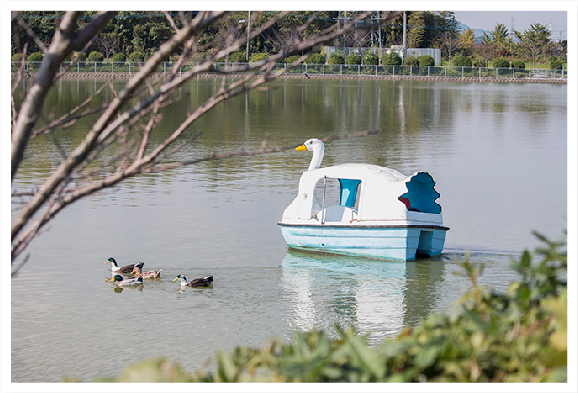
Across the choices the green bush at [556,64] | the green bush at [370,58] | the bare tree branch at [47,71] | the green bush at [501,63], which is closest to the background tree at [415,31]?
the green bush at [370,58]

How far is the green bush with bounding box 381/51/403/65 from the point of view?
258ft

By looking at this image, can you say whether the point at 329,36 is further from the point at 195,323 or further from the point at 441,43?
the point at 441,43

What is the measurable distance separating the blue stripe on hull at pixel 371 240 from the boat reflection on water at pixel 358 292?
0.55ft

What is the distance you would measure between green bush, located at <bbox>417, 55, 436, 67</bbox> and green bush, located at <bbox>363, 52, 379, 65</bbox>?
4972 mm

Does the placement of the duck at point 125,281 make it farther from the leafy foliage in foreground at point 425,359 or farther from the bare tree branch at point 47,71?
the leafy foliage in foreground at point 425,359

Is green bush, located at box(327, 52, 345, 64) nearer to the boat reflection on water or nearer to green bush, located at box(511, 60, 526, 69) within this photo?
green bush, located at box(511, 60, 526, 69)

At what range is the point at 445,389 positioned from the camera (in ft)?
9.26

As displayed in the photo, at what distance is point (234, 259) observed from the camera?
1328 centimetres

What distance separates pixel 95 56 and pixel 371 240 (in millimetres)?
67718

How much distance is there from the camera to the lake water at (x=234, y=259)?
955 cm

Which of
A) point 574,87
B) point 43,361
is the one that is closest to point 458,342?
point 574,87

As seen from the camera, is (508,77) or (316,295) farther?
(508,77)

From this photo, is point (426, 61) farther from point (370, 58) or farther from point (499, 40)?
point (499, 40)
